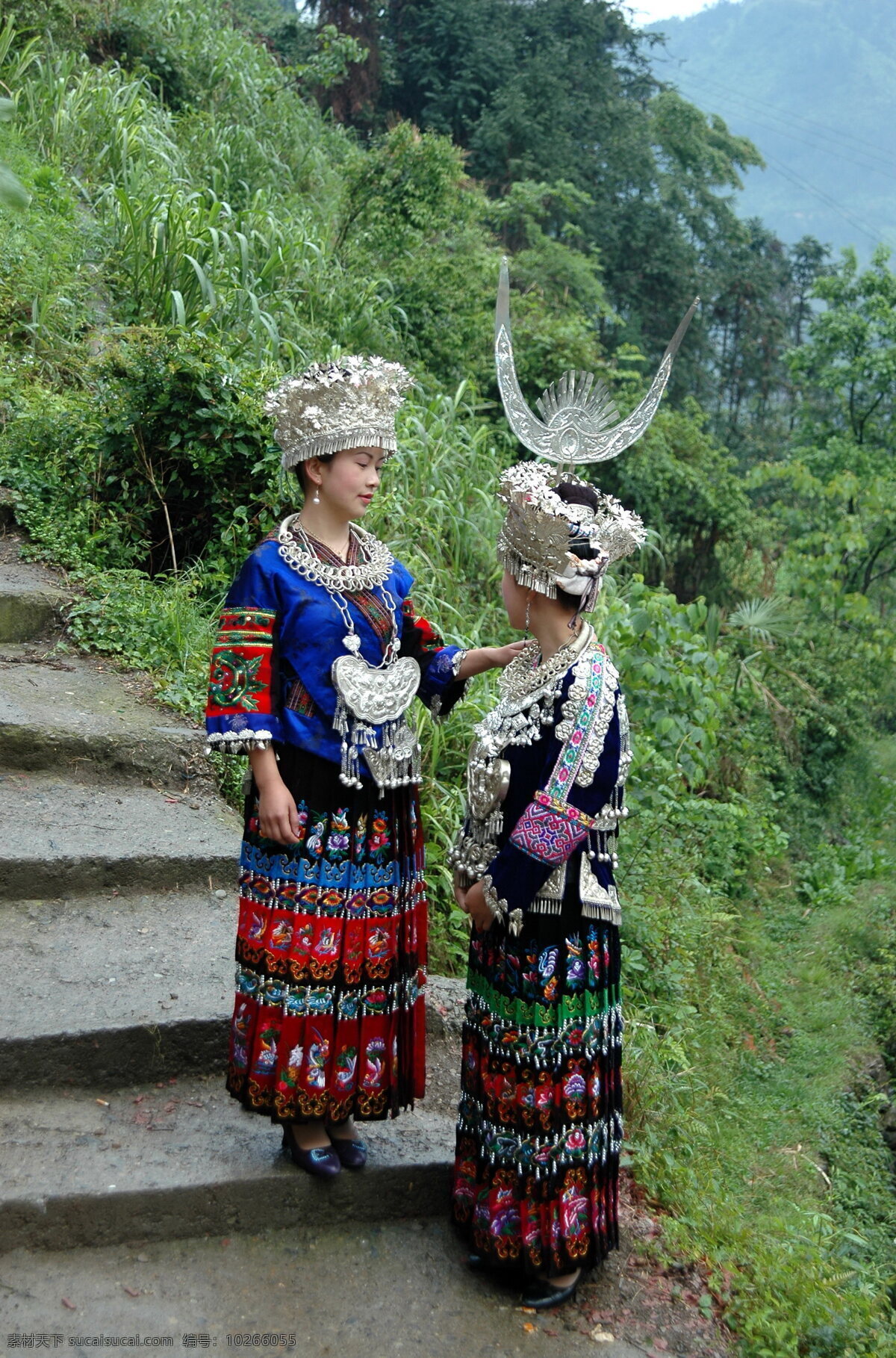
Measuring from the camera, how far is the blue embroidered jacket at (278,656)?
243cm

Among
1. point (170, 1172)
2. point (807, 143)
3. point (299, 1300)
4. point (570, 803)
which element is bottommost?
point (299, 1300)

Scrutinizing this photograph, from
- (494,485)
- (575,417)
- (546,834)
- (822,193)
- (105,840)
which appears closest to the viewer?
(546,834)

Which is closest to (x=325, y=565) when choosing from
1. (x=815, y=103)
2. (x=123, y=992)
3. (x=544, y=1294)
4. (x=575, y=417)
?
(x=575, y=417)

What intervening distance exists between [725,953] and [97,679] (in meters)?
3.87

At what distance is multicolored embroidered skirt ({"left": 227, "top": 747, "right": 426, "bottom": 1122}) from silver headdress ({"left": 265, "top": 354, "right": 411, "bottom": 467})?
0.68 meters

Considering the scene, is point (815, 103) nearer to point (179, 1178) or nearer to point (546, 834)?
point (546, 834)

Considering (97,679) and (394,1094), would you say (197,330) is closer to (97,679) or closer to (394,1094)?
(97,679)

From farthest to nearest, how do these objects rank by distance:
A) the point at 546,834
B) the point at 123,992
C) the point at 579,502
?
the point at 123,992
the point at 579,502
the point at 546,834

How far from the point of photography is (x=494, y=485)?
6949mm

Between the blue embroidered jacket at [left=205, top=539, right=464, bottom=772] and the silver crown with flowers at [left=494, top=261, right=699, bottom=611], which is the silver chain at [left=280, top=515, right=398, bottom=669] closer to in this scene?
the blue embroidered jacket at [left=205, top=539, right=464, bottom=772]

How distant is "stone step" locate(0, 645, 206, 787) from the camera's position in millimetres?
4043

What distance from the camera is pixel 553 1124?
2.49 meters

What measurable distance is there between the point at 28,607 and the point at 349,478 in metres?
2.74

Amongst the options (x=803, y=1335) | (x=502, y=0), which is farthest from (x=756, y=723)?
(x=502, y=0)
